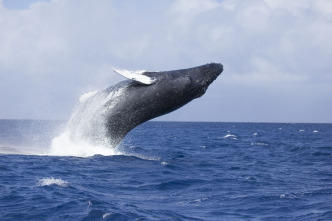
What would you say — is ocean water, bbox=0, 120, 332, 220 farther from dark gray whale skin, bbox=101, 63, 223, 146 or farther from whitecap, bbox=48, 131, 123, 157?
dark gray whale skin, bbox=101, 63, 223, 146

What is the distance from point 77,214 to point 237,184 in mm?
5134

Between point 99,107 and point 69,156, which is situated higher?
point 99,107

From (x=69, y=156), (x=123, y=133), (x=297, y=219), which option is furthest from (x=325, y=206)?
(x=69, y=156)

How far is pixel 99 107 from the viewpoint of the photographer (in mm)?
14688

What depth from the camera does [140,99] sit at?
1419cm

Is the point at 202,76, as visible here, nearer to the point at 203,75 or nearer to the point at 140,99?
the point at 203,75

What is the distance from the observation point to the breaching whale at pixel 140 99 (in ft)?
46.2

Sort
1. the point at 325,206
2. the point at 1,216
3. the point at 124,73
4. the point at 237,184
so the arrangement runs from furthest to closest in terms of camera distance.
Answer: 1. the point at 124,73
2. the point at 237,184
3. the point at 325,206
4. the point at 1,216

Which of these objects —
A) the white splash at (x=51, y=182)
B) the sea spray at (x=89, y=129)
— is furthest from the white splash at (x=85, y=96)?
the white splash at (x=51, y=182)

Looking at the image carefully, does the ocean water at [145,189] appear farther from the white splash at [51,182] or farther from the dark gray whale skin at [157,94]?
the dark gray whale skin at [157,94]

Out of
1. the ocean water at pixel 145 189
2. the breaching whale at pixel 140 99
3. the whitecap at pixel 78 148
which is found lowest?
the ocean water at pixel 145 189

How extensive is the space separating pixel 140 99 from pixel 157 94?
0.53 meters

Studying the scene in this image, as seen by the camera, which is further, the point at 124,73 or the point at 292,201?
the point at 124,73

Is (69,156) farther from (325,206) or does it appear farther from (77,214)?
(325,206)
